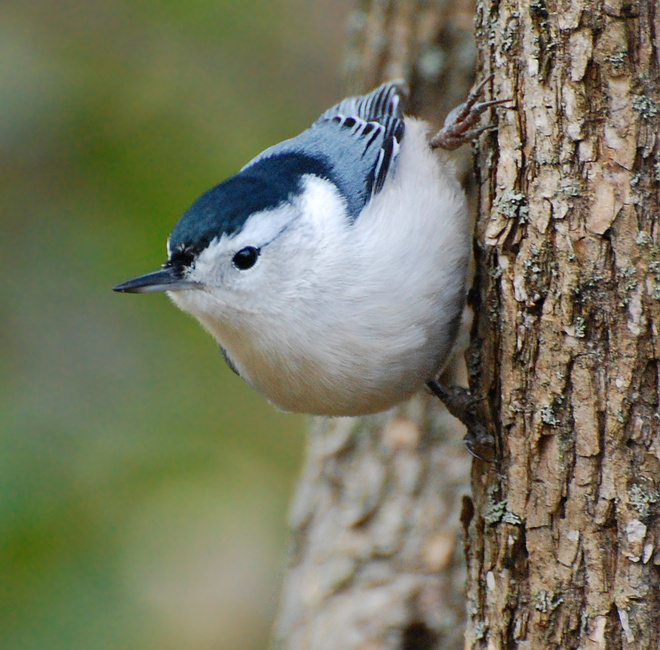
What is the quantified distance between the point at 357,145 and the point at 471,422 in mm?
840

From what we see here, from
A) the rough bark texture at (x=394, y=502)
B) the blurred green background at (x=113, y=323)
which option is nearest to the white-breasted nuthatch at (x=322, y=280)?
the rough bark texture at (x=394, y=502)

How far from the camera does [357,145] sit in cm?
216

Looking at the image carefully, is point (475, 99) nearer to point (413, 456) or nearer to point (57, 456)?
point (413, 456)

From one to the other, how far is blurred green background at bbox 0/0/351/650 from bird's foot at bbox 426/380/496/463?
4.68ft

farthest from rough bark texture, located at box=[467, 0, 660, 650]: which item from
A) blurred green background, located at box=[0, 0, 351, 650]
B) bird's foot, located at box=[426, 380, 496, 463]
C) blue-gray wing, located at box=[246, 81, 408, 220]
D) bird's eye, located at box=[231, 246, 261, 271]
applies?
blurred green background, located at box=[0, 0, 351, 650]

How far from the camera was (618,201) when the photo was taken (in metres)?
1.51

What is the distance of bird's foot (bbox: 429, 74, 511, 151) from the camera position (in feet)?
5.95

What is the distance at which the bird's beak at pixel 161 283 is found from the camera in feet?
5.77

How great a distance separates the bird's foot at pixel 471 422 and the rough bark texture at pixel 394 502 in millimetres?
860

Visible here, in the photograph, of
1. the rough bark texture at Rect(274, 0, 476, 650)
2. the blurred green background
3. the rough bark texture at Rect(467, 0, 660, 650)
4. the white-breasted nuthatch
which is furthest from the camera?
the rough bark texture at Rect(274, 0, 476, 650)

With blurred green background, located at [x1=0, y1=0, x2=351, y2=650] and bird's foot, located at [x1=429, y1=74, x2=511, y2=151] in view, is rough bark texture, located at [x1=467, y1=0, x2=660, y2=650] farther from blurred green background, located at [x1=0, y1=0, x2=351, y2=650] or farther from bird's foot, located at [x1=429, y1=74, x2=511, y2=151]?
blurred green background, located at [x1=0, y1=0, x2=351, y2=650]

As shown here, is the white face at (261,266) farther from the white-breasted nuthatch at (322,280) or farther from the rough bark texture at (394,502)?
the rough bark texture at (394,502)

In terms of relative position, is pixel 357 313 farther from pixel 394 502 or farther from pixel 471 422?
pixel 394 502

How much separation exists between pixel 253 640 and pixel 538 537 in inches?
101
